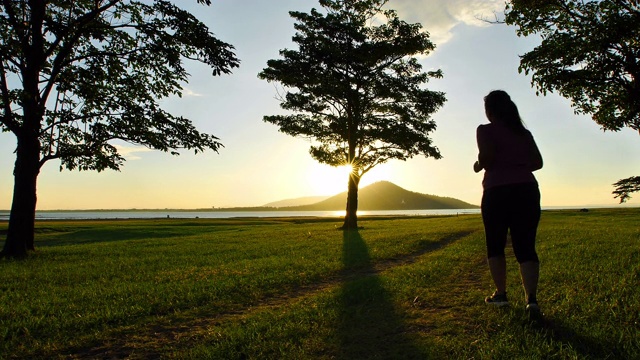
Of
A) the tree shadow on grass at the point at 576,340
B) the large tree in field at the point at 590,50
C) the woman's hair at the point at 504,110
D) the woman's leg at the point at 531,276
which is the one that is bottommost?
the tree shadow on grass at the point at 576,340

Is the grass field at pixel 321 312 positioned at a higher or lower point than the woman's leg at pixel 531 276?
lower

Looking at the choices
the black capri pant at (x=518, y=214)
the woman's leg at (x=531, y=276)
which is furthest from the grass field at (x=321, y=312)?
the black capri pant at (x=518, y=214)

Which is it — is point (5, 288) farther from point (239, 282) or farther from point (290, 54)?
point (290, 54)

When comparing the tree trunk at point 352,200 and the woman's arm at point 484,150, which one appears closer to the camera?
the woman's arm at point 484,150

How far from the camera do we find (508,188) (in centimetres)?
479

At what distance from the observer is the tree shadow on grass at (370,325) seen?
4.13 meters

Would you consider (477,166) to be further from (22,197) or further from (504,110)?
(22,197)

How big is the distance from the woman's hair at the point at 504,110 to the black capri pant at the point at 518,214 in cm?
83

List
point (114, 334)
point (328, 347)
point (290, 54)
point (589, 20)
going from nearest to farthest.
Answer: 1. point (328, 347)
2. point (114, 334)
3. point (589, 20)
4. point (290, 54)

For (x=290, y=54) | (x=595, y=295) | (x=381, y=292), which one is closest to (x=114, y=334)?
(x=381, y=292)

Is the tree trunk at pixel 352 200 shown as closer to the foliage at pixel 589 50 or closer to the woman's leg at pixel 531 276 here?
the foliage at pixel 589 50

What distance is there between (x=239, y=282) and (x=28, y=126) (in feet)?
39.0

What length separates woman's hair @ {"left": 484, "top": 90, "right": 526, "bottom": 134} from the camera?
505 centimetres

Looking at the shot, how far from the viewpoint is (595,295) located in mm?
5797
